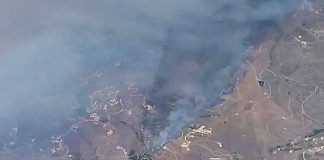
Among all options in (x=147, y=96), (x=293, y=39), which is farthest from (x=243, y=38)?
(x=147, y=96)

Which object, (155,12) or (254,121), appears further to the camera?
(155,12)

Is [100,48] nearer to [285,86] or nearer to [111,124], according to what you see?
[111,124]

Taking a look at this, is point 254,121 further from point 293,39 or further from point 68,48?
point 68,48

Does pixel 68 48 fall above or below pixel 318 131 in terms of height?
above

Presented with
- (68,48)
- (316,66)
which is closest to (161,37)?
(68,48)

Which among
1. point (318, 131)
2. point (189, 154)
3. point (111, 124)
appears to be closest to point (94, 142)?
point (111, 124)

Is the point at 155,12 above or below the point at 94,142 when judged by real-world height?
above

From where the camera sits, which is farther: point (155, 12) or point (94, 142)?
point (155, 12)
